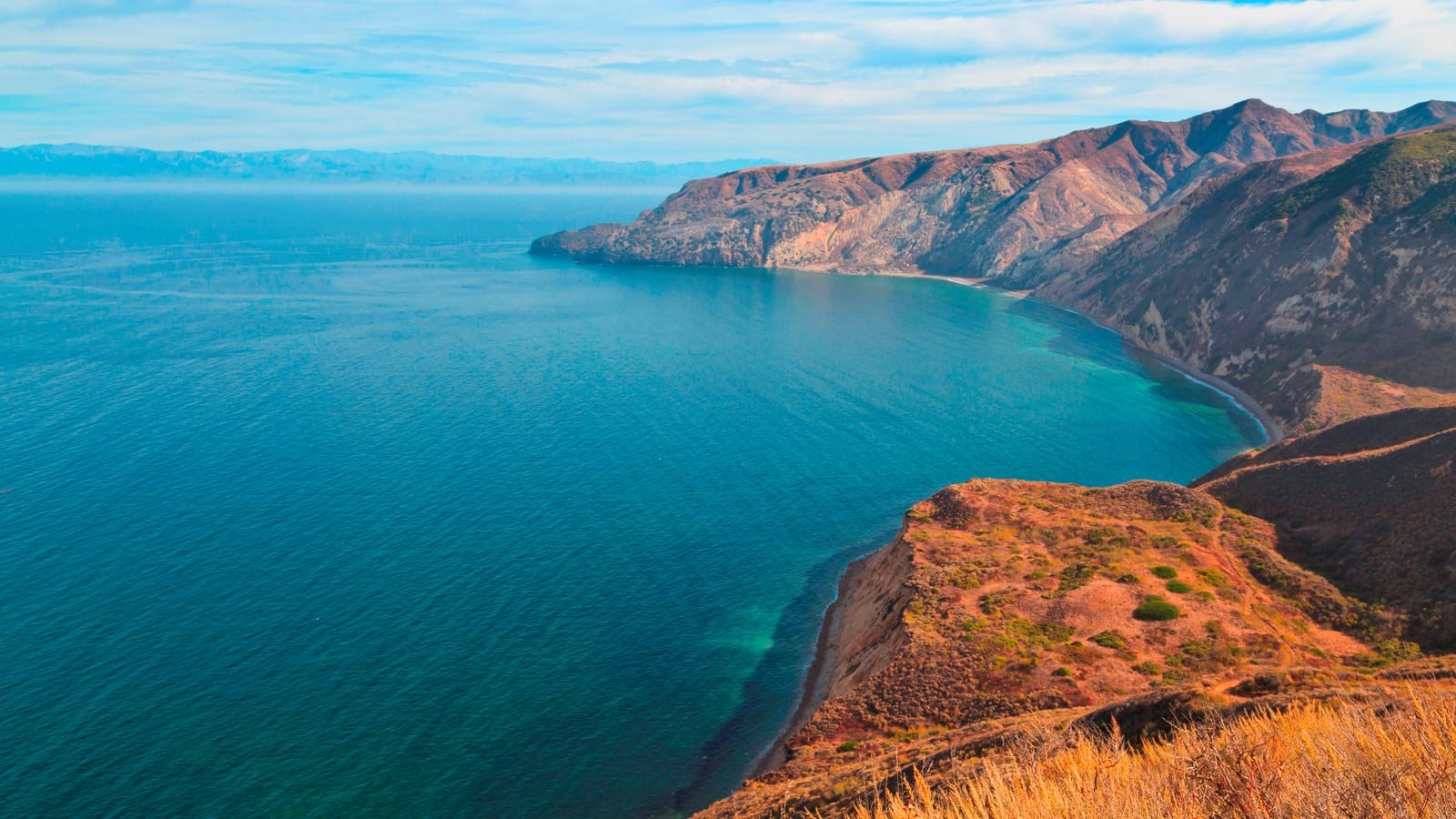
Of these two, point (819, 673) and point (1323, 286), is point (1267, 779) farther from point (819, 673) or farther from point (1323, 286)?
point (1323, 286)

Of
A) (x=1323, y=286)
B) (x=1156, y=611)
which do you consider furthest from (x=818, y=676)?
(x=1323, y=286)

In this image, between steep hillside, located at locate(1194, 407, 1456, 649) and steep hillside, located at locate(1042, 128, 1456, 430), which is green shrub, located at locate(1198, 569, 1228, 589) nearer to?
steep hillside, located at locate(1194, 407, 1456, 649)

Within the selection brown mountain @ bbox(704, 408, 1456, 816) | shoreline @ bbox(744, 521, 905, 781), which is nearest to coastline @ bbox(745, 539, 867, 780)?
shoreline @ bbox(744, 521, 905, 781)

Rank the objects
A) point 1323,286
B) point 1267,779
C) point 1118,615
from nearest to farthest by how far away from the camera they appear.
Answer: point 1267,779, point 1118,615, point 1323,286

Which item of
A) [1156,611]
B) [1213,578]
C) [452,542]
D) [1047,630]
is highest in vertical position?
[1213,578]

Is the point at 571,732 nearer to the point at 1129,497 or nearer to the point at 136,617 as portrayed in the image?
the point at 136,617

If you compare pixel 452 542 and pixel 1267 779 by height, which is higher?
pixel 1267 779

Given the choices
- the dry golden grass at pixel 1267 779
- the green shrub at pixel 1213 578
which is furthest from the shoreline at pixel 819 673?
the dry golden grass at pixel 1267 779

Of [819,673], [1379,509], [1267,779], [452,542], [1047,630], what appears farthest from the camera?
[452,542]
